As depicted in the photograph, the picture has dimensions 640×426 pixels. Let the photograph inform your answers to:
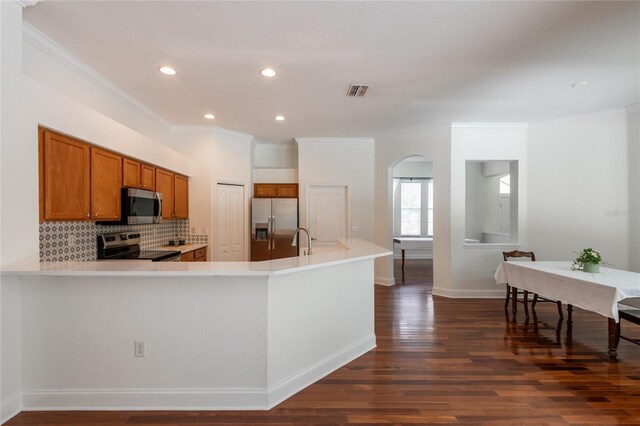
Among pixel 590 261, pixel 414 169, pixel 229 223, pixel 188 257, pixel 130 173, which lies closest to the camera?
pixel 590 261

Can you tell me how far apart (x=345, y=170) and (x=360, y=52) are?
3.36 meters

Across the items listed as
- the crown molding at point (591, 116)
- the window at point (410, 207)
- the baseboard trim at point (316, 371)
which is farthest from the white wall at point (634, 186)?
the window at point (410, 207)

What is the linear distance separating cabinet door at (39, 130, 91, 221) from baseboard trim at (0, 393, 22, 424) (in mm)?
1236

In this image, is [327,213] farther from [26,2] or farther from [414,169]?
[26,2]

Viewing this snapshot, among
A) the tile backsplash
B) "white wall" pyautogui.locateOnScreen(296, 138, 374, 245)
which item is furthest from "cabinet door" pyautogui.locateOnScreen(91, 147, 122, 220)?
"white wall" pyautogui.locateOnScreen(296, 138, 374, 245)

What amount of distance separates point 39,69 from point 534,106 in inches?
221

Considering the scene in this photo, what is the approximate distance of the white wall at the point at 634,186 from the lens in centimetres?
427

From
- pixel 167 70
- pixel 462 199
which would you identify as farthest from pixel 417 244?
pixel 167 70

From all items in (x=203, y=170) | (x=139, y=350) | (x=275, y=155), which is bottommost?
(x=139, y=350)

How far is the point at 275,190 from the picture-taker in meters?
6.15

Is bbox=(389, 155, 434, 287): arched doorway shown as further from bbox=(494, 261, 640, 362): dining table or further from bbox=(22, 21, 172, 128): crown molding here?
bbox=(22, 21, 172, 128): crown molding

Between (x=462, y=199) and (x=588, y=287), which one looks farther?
(x=462, y=199)

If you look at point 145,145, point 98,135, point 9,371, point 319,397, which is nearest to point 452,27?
point 319,397

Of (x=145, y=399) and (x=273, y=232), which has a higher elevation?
(x=273, y=232)
